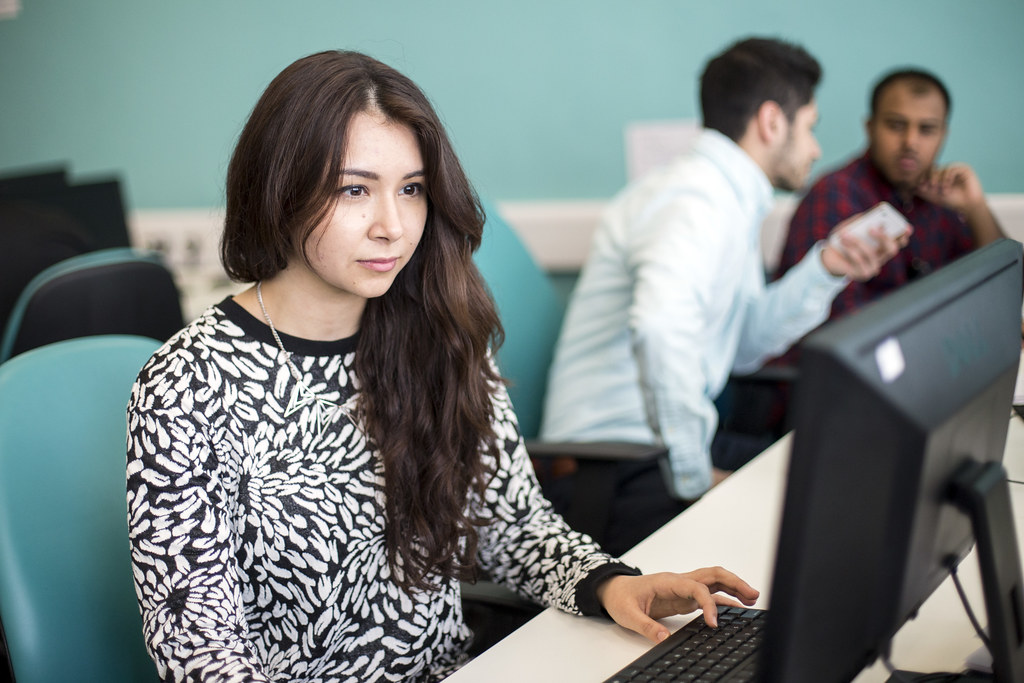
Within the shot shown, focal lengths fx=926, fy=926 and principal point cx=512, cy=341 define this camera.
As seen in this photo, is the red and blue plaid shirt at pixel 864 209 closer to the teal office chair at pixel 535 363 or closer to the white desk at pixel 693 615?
the teal office chair at pixel 535 363

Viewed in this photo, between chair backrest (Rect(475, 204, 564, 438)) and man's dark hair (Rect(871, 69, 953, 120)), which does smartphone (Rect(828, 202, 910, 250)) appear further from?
chair backrest (Rect(475, 204, 564, 438))

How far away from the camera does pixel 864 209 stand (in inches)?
87.0

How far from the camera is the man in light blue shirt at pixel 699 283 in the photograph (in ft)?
5.37

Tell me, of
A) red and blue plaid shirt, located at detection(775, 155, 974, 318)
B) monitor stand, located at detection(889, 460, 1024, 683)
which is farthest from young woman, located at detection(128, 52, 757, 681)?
red and blue plaid shirt, located at detection(775, 155, 974, 318)

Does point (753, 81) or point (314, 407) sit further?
point (753, 81)

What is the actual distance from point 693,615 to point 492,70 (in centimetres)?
197

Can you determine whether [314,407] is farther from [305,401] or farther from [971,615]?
[971,615]

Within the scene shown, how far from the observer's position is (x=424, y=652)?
110cm

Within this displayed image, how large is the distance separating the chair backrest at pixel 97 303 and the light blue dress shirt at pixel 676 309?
2.85 ft

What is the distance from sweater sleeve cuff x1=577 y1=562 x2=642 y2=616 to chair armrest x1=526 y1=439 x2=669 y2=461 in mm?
373

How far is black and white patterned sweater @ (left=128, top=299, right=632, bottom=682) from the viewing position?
91cm

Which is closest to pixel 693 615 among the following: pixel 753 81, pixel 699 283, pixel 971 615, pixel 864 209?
pixel 971 615


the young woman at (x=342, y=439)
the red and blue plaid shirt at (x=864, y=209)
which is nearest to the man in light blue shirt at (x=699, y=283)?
the red and blue plaid shirt at (x=864, y=209)

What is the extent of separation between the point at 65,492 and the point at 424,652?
448 millimetres
